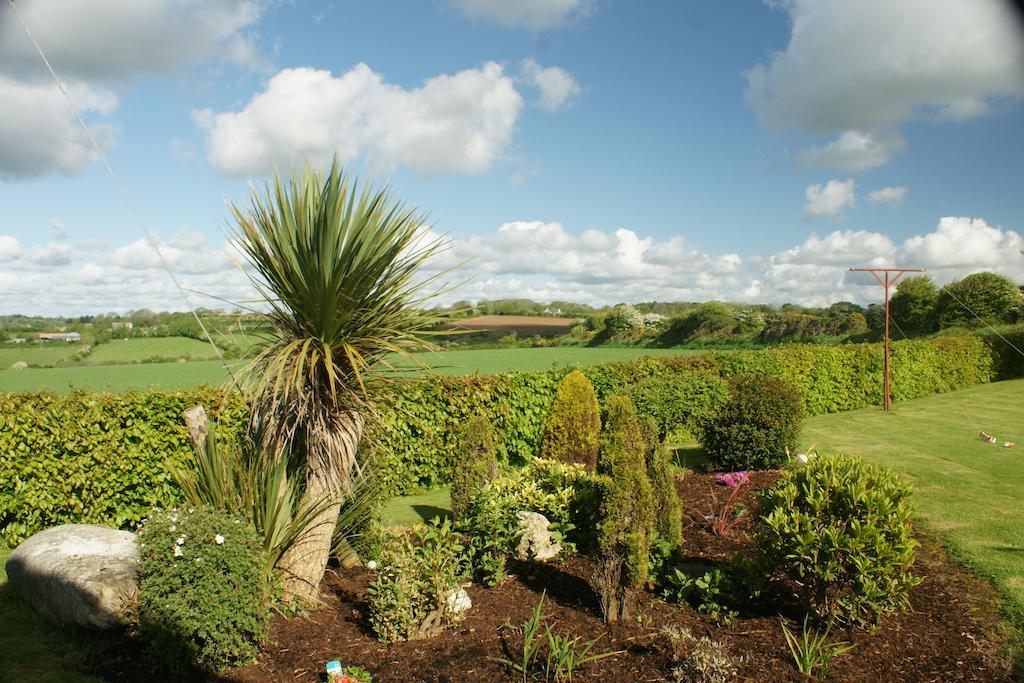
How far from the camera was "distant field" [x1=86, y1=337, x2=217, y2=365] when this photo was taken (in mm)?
31373

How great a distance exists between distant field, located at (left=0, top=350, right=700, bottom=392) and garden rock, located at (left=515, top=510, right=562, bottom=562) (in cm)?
1155

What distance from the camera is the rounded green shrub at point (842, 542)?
429cm

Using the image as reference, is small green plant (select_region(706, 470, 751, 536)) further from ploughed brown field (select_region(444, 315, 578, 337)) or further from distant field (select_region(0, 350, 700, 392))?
ploughed brown field (select_region(444, 315, 578, 337))

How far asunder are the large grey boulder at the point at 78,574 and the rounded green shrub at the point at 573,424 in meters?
6.69

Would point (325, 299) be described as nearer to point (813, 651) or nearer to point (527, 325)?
point (813, 651)

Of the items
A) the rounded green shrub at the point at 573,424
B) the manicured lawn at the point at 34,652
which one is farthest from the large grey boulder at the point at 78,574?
the rounded green shrub at the point at 573,424

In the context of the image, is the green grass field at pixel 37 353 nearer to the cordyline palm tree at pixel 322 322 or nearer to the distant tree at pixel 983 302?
the cordyline palm tree at pixel 322 322

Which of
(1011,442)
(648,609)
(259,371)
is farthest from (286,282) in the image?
(1011,442)

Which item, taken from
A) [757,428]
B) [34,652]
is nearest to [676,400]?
[757,428]

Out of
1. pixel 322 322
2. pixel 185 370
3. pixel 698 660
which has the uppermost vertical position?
pixel 322 322

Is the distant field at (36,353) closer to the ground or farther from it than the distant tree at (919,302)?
closer to the ground

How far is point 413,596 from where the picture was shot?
4.52 meters

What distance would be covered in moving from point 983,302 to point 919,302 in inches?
109

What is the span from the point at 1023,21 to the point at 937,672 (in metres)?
4.01
